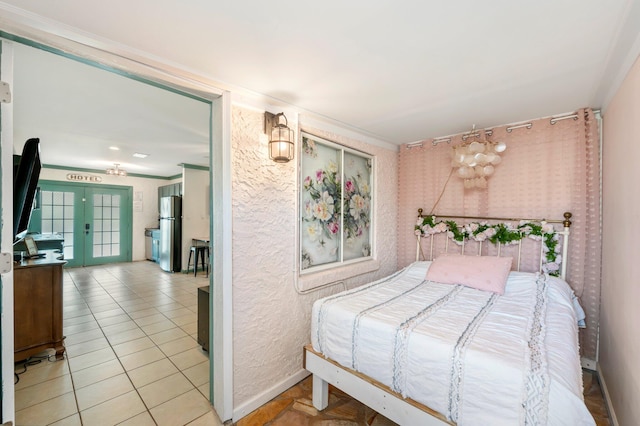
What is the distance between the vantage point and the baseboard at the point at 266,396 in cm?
183

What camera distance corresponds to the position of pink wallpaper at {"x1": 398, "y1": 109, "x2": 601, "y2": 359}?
89.1 inches

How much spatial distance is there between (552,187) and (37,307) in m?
4.89

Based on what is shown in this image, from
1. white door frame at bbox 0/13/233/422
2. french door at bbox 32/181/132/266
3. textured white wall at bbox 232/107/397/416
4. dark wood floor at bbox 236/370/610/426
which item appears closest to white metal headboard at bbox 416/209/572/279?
dark wood floor at bbox 236/370/610/426

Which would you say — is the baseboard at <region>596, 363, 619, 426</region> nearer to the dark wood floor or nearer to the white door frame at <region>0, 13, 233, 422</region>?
the dark wood floor

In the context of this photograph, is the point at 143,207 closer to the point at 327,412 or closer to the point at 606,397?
the point at 327,412

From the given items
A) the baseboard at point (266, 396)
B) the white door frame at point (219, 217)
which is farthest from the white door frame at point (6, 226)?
the baseboard at point (266, 396)

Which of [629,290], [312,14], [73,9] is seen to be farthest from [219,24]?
[629,290]

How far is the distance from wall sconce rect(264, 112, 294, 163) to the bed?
1153mm

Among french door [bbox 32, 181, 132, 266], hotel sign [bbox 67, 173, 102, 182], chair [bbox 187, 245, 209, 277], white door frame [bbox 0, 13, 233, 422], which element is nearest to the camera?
white door frame [bbox 0, 13, 233, 422]

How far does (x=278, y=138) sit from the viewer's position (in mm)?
1986

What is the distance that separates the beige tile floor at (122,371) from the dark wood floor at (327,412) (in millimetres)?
345

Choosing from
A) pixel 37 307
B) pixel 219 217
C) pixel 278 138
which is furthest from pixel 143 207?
pixel 278 138

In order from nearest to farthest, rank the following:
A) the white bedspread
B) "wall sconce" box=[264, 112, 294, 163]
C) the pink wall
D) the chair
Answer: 1. the white bedspread
2. the pink wall
3. "wall sconce" box=[264, 112, 294, 163]
4. the chair

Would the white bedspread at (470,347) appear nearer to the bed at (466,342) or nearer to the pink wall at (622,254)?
the bed at (466,342)
